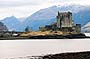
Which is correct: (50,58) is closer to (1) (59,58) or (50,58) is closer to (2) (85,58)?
(1) (59,58)

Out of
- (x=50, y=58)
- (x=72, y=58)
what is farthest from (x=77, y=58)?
(x=50, y=58)

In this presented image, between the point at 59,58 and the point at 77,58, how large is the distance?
3774 mm

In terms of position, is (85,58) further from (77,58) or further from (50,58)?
(50,58)

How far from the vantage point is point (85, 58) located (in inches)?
2773

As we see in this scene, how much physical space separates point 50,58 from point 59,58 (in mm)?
2293

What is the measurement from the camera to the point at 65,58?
237 ft

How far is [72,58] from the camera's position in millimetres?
71625

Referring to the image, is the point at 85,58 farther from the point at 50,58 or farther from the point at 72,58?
the point at 50,58

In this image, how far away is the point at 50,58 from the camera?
242ft

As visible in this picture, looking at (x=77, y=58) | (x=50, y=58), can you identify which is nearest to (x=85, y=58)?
(x=77, y=58)

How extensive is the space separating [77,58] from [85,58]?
5.54 ft

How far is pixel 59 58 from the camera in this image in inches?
2844

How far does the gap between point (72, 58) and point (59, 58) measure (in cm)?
270

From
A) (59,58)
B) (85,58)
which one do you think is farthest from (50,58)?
(85,58)
